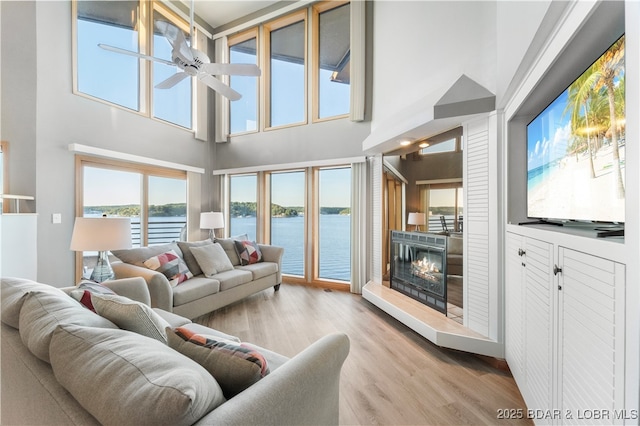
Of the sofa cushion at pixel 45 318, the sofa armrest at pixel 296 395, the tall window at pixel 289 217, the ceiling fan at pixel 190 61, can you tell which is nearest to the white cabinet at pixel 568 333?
the sofa armrest at pixel 296 395

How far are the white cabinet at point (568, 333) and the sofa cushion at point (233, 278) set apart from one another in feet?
9.23

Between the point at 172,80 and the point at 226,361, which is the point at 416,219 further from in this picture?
the point at 172,80

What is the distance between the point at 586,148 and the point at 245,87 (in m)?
5.54

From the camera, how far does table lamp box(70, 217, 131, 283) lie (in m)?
2.17

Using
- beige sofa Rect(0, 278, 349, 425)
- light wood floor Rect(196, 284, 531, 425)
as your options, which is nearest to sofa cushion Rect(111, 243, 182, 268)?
light wood floor Rect(196, 284, 531, 425)

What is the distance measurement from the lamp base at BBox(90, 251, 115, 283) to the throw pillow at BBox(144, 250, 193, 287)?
50 centimetres

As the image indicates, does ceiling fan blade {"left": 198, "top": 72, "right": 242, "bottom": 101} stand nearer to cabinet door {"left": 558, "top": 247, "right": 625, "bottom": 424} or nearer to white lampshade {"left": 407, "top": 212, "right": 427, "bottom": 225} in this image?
white lampshade {"left": 407, "top": 212, "right": 427, "bottom": 225}

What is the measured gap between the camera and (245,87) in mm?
5531

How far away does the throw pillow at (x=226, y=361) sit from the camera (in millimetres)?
928

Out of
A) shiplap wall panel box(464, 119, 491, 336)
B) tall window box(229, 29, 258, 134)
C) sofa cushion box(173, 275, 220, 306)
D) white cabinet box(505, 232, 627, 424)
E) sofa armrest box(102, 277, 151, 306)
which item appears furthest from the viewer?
tall window box(229, 29, 258, 134)

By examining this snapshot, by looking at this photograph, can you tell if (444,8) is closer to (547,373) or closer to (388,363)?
(547,373)

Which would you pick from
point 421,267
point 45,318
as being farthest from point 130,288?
point 421,267

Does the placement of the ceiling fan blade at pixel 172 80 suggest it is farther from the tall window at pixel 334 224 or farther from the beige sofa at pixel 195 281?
the tall window at pixel 334 224

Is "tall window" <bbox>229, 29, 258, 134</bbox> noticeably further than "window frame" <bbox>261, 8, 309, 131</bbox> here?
Yes
